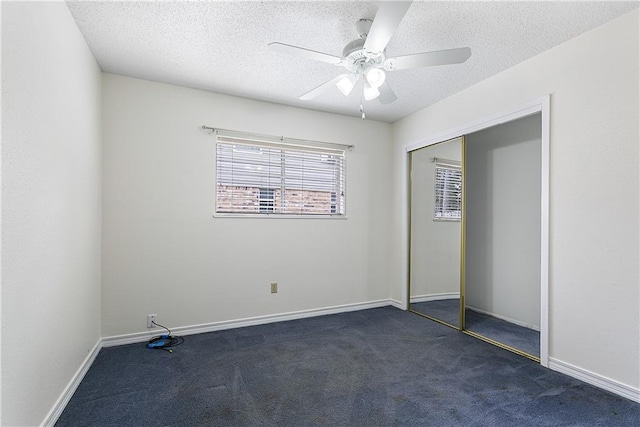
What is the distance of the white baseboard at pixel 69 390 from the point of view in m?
1.72

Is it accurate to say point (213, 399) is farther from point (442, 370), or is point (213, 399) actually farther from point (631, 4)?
point (631, 4)

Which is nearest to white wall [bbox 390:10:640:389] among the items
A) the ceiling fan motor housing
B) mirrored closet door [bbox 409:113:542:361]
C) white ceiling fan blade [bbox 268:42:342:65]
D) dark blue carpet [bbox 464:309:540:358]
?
dark blue carpet [bbox 464:309:540:358]

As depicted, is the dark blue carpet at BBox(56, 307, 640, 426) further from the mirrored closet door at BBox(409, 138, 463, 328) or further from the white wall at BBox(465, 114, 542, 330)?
the white wall at BBox(465, 114, 542, 330)

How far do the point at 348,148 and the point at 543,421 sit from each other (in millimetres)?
3165

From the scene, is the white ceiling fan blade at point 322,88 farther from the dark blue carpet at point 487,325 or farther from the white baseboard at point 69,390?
the dark blue carpet at point 487,325

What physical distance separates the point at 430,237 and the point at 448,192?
607 millimetres

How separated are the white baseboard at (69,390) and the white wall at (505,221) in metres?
4.07

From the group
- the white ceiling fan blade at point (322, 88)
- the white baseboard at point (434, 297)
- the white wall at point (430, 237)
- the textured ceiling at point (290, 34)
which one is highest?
the textured ceiling at point (290, 34)

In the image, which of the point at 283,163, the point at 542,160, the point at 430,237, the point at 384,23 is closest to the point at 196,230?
the point at 283,163

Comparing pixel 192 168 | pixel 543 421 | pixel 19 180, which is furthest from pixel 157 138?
pixel 543 421

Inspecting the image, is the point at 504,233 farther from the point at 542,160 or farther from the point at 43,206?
the point at 43,206

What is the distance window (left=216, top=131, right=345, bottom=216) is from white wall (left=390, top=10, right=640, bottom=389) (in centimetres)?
218

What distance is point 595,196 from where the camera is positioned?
2.21m

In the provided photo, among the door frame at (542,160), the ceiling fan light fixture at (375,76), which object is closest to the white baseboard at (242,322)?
the door frame at (542,160)
